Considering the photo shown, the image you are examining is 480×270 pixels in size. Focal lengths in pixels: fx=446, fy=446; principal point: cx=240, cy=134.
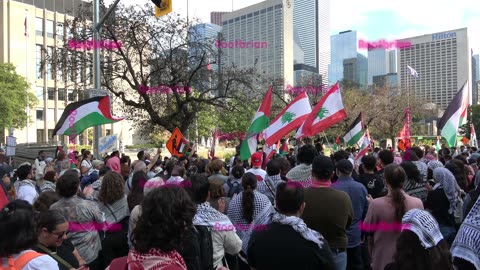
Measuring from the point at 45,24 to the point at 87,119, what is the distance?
66.2 m

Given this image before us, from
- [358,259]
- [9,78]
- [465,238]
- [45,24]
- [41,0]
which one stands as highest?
[41,0]

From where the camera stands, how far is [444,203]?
5.61 m

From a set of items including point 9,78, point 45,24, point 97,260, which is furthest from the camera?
point 45,24

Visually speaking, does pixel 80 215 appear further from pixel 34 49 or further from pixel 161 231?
pixel 34 49

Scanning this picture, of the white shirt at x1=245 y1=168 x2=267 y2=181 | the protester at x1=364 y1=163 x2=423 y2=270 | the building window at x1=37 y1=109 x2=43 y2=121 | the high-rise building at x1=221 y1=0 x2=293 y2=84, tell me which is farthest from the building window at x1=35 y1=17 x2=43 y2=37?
the protester at x1=364 y1=163 x2=423 y2=270

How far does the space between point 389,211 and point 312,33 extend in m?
37.1

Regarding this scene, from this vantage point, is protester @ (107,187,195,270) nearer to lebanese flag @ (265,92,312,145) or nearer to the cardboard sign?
lebanese flag @ (265,92,312,145)

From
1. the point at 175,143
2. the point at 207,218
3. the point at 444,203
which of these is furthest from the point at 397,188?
the point at 175,143

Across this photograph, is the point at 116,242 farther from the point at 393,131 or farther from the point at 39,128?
the point at 39,128

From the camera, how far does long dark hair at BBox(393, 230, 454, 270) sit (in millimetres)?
2391

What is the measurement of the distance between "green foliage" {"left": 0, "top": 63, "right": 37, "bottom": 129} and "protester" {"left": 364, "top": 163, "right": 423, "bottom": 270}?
47.0 meters

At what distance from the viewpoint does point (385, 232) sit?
449 cm

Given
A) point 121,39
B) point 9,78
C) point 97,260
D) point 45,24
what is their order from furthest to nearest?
1. point 45,24
2. point 9,78
3. point 121,39
4. point 97,260

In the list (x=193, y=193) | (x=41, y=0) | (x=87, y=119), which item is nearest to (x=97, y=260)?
(x=193, y=193)
